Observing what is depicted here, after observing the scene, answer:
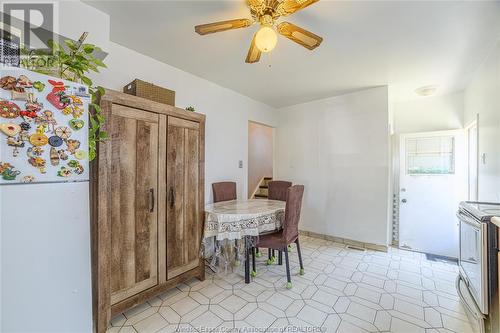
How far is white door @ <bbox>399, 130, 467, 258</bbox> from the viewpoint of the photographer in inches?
131

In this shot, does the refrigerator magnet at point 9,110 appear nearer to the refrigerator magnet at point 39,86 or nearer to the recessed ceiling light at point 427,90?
the refrigerator magnet at point 39,86

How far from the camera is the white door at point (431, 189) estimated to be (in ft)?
10.9

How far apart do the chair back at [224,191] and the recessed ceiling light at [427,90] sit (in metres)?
3.19

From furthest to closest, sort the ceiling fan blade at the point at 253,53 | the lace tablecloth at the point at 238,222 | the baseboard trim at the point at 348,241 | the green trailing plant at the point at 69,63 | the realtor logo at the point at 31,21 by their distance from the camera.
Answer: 1. the baseboard trim at the point at 348,241
2. the lace tablecloth at the point at 238,222
3. the ceiling fan blade at the point at 253,53
4. the realtor logo at the point at 31,21
5. the green trailing plant at the point at 69,63

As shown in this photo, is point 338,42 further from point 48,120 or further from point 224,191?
point 48,120

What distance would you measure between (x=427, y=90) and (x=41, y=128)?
4477 millimetres

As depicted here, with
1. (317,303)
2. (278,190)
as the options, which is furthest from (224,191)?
(317,303)

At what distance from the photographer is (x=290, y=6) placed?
1.45 metres

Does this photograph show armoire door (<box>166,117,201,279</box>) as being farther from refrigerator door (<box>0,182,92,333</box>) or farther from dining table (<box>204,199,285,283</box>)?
refrigerator door (<box>0,182,92,333</box>)

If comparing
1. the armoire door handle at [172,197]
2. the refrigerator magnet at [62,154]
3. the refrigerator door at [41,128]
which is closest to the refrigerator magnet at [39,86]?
the refrigerator door at [41,128]

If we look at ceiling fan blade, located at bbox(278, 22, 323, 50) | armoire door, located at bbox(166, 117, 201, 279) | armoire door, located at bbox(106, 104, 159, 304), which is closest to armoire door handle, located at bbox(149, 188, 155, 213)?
armoire door, located at bbox(106, 104, 159, 304)

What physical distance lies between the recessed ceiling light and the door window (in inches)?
27.5

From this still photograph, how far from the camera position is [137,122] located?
1.91 m

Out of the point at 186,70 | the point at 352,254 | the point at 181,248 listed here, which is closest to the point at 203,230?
the point at 181,248
